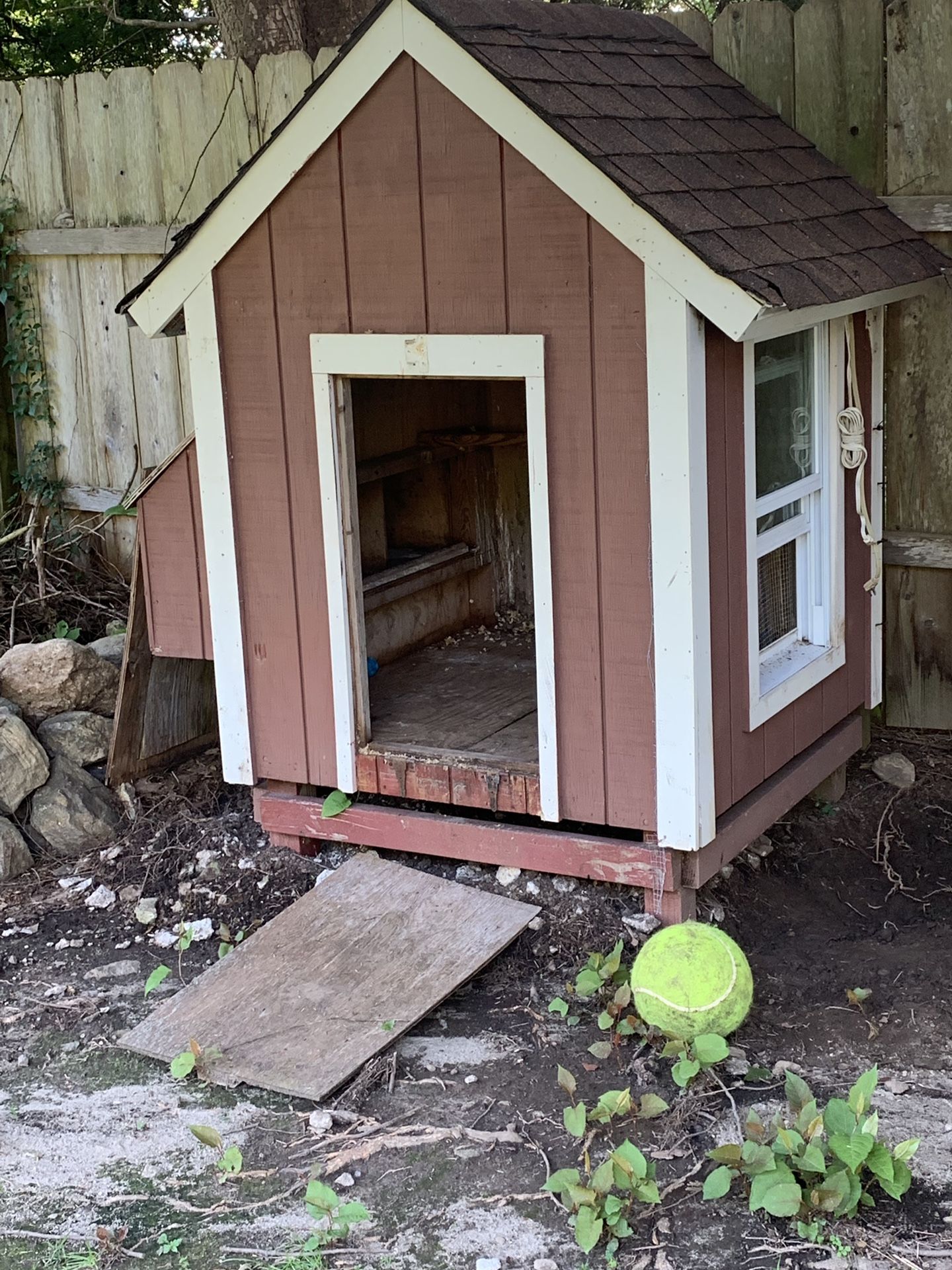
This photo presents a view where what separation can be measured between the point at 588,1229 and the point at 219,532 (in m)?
2.36

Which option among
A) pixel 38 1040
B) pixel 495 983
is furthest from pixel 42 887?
pixel 495 983

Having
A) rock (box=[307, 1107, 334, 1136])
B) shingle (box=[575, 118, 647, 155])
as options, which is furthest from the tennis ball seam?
shingle (box=[575, 118, 647, 155])

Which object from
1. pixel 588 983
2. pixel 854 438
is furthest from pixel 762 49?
pixel 588 983

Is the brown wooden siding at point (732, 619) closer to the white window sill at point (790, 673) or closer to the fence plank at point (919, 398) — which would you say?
the white window sill at point (790, 673)

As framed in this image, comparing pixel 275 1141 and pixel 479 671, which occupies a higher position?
pixel 479 671

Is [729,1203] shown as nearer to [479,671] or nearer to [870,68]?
[479,671]

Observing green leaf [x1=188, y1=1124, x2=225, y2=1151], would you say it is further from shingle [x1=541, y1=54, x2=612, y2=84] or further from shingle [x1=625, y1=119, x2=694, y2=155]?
shingle [x1=541, y1=54, x2=612, y2=84]

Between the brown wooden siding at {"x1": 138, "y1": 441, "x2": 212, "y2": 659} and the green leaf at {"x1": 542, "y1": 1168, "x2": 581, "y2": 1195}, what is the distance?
220cm

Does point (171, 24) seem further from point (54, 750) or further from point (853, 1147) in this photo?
point (853, 1147)

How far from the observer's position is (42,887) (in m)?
4.94

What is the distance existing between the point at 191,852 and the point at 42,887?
485mm

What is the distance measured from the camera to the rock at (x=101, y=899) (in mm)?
4785

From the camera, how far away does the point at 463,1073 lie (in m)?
3.76

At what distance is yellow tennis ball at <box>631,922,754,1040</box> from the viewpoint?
3.64m
